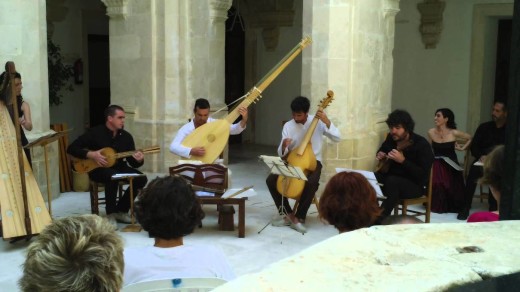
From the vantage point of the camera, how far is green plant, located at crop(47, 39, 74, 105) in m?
9.56

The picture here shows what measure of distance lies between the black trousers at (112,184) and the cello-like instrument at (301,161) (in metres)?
1.33

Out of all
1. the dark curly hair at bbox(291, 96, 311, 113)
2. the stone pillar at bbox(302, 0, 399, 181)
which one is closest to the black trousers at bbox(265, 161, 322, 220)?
the dark curly hair at bbox(291, 96, 311, 113)

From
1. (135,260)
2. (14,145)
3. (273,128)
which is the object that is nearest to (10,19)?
(14,145)

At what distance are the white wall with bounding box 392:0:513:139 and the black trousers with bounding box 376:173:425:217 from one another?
15.5ft

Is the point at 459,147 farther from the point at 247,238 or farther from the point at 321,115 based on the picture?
the point at 247,238

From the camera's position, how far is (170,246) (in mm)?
2557

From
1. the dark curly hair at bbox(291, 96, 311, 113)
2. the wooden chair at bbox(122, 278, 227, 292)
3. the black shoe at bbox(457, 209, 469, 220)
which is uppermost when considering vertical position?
the dark curly hair at bbox(291, 96, 311, 113)

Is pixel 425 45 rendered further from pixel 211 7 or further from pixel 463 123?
→ pixel 211 7

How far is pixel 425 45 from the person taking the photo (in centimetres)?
1002

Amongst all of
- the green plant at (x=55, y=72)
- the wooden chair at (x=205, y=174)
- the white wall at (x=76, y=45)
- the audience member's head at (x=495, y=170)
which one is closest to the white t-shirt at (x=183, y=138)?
the wooden chair at (x=205, y=174)

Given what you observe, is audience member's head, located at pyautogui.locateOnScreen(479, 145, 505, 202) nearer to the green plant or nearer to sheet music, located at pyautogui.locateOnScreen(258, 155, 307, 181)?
sheet music, located at pyautogui.locateOnScreen(258, 155, 307, 181)

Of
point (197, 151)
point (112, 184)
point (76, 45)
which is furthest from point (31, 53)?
point (76, 45)

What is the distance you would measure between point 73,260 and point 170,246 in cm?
102

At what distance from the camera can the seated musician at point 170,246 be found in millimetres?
2297
